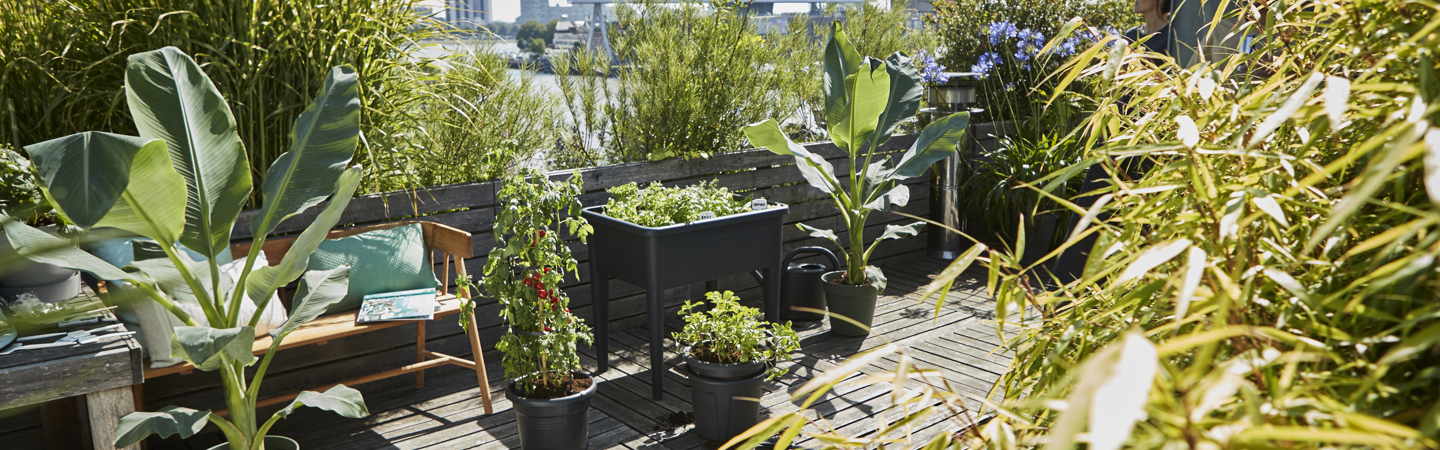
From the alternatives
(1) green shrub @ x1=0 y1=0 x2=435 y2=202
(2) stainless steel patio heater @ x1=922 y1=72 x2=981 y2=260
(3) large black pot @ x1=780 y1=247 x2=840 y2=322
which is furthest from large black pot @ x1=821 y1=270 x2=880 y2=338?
(1) green shrub @ x1=0 y1=0 x2=435 y2=202

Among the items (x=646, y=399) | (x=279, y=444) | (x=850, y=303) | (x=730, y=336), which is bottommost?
(x=646, y=399)

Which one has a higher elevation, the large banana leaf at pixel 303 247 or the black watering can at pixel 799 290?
the large banana leaf at pixel 303 247

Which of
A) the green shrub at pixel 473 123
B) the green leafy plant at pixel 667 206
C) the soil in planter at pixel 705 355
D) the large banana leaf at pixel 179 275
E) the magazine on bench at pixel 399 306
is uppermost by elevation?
the green shrub at pixel 473 123

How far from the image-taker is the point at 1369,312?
0.67 metres

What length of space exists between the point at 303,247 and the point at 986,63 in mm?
3912

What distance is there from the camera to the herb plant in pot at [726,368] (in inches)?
108

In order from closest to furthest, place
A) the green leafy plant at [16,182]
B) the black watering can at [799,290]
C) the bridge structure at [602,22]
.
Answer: the green leafy plant at [16,182] → the black watering can at [799,290] → the bridge structure at [602,22]

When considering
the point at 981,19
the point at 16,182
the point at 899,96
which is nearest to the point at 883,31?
the point at 981,19

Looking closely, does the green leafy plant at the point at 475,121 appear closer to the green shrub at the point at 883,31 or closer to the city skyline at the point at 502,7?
the city skyline at the point at 502,7

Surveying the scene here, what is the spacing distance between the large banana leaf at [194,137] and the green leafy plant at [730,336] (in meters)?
1.30

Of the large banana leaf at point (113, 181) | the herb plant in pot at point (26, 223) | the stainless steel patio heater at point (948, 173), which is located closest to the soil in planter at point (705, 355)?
the large banana leaf at point (113, 181)

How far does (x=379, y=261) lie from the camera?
3004 millimetres

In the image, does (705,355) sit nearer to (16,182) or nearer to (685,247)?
(685,247)

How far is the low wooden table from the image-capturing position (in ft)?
6.22
